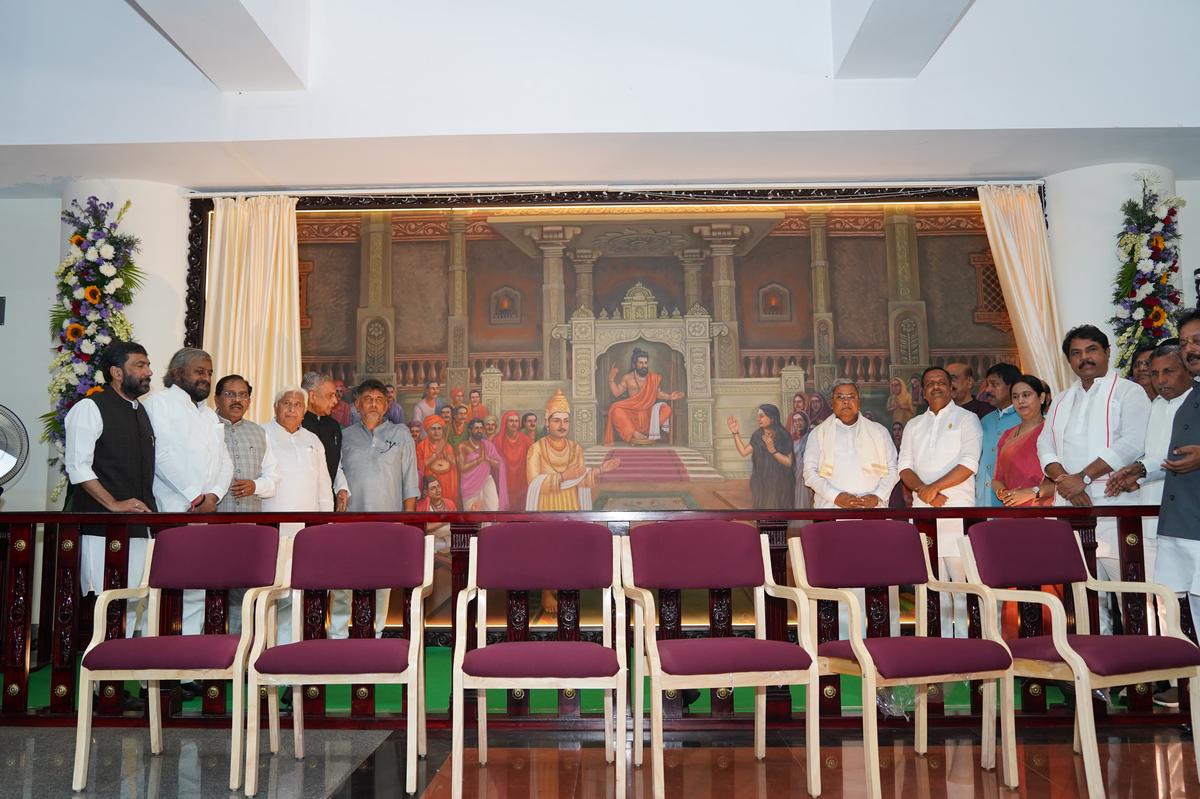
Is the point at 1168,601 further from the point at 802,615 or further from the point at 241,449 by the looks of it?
the point at 241,449

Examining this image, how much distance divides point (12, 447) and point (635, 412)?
4.25 metres

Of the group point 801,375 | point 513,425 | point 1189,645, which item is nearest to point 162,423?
point 513,425

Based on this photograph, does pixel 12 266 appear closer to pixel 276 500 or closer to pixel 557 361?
pixel 276 500

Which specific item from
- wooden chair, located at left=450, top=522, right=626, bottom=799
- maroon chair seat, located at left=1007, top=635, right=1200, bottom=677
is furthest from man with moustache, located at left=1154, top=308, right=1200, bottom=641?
wooden chair, located at left=450, top=522, right=626, bottom=799

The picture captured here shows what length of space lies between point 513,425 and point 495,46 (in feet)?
8.72

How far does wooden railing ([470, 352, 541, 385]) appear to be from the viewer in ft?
23.6

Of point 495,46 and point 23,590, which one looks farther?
point 495,46

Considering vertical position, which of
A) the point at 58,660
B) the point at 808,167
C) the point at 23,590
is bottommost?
the point at 58,660

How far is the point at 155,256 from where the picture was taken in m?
6.87

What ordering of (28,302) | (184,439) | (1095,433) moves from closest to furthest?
(1095,433) → (184,439) → (28,302)

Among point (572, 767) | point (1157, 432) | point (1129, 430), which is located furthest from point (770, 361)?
point (572, 767)

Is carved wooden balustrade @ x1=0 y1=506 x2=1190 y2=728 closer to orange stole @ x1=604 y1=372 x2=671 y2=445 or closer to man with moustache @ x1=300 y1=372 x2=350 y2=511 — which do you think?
man with moustache @ x1=300 y1=372 x2=350 y2=511

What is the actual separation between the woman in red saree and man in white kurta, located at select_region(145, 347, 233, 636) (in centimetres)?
456

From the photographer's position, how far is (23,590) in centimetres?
436
